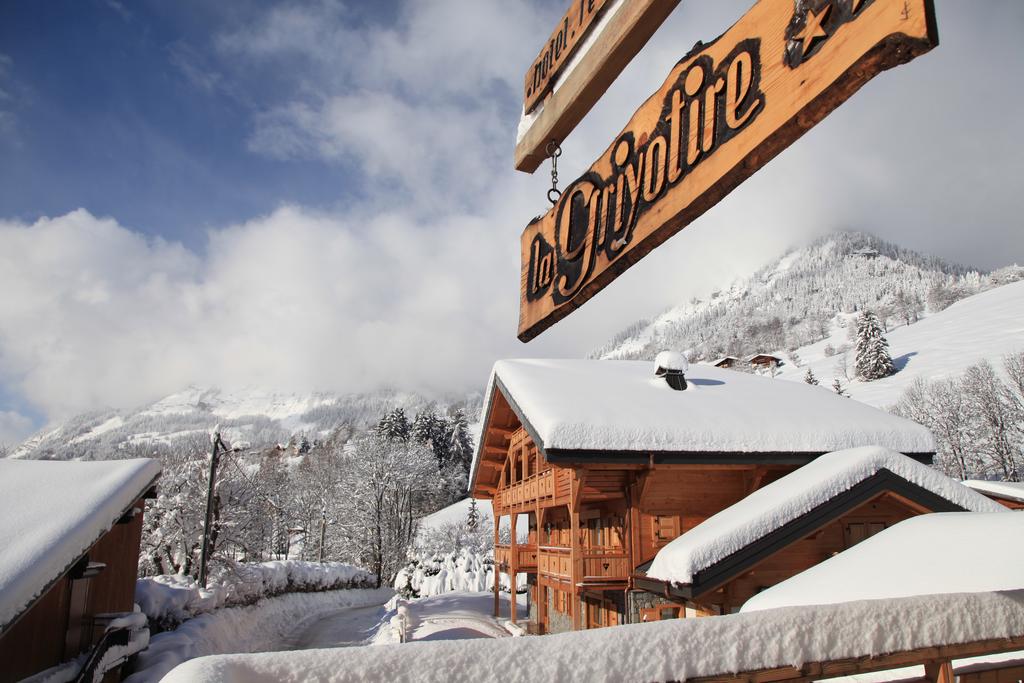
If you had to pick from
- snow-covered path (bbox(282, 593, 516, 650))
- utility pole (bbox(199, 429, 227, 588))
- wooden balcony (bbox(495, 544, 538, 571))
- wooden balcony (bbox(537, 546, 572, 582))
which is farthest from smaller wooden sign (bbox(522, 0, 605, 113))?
utility pole (bbox(199, 429, 227, 588))

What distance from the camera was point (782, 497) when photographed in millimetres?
10281

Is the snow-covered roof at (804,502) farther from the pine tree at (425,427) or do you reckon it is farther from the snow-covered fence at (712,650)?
the pine tree at (425,427)

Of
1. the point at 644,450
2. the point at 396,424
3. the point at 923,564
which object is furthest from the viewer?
the point at 396,424

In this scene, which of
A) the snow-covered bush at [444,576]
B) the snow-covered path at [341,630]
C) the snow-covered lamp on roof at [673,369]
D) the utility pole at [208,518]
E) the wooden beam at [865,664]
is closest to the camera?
the wooden beam at [865,664]

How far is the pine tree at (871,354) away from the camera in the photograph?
72.8 m

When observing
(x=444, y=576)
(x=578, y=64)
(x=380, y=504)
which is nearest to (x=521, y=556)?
(x=444, y=576)

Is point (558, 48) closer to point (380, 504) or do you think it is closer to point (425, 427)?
point (380, 504)

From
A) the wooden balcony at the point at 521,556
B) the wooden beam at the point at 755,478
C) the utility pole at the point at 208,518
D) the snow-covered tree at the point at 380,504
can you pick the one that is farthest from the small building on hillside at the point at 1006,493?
the snow-covered tree at the point at 380,504

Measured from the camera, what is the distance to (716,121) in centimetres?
234

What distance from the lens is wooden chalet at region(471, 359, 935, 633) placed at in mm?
14180

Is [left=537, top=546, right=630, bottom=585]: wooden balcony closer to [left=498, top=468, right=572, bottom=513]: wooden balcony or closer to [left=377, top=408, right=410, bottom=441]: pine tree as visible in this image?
[left=498, top=468, right=572, bottom=513]: wooden balcony

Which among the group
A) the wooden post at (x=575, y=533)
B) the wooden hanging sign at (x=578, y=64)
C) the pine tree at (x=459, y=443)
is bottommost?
the wooden post at (x=575, y=533)

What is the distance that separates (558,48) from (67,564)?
9632mm

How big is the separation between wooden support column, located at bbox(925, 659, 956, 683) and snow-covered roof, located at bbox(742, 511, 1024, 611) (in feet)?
4.41
